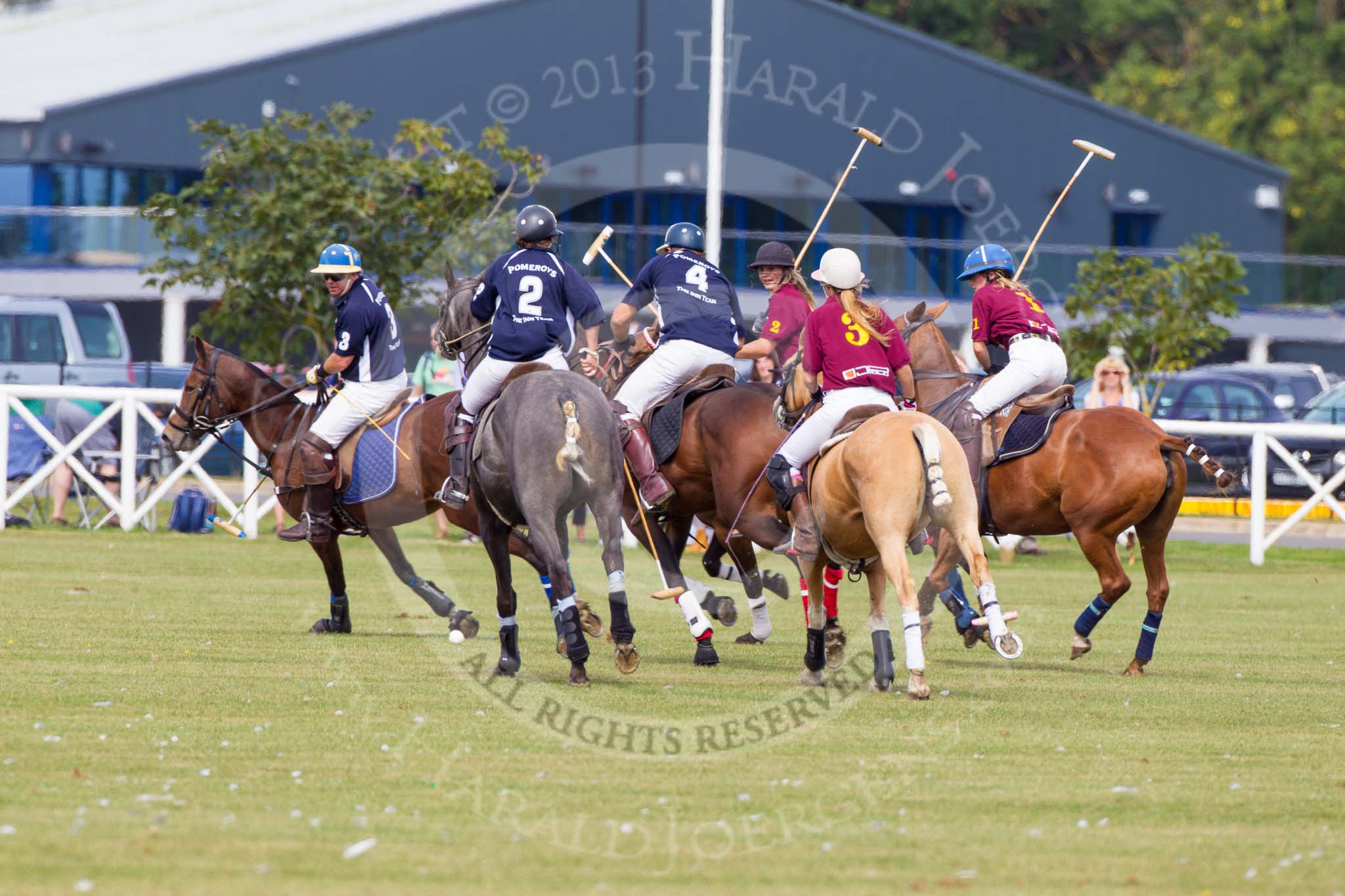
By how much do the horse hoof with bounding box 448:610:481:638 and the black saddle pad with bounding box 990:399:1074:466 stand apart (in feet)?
10.8

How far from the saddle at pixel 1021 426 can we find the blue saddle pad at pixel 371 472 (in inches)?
147

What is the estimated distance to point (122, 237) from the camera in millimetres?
33531

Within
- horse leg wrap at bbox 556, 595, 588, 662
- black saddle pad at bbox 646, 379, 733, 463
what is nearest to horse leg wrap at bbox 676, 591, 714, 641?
horse leg wrap at bbox 556, 595, 588, 662

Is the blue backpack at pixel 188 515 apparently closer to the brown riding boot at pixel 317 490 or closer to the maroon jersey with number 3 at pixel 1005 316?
the brown riding boot at pixel 317 490

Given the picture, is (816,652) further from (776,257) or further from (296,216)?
(296,216)

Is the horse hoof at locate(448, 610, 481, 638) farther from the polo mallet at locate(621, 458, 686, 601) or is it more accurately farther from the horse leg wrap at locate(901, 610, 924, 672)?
the horse leg wrap at locate(901, 610, 924, 672)

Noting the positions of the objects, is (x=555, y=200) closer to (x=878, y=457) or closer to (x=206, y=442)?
(x=206, y=442)

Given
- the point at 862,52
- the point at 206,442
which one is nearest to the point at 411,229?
the point at 206,442

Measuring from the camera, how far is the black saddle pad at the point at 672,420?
11.6 metres

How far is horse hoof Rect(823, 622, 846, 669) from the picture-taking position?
400 inches

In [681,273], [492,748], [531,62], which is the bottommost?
[492,748]

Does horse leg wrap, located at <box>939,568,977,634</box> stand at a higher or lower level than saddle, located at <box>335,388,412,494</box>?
lower

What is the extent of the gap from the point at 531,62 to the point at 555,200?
3104 millimetres

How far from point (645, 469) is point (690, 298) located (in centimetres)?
139
